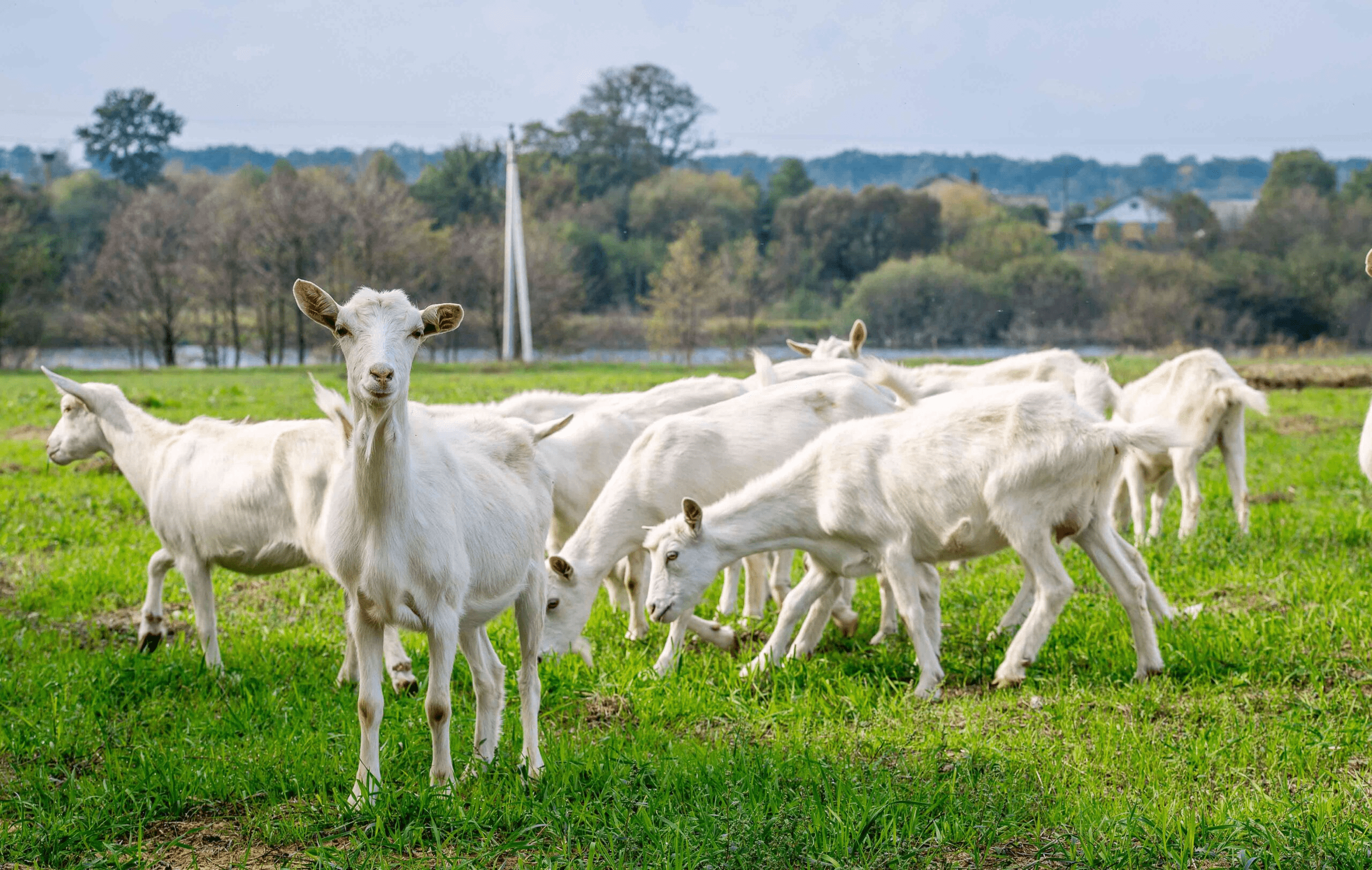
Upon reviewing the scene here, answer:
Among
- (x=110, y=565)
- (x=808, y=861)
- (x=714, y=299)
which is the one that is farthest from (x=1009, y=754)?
(x=714, y=299)

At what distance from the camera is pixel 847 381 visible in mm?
7816

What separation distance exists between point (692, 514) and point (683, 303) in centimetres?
4128

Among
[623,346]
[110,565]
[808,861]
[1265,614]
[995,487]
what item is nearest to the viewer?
[808,861]

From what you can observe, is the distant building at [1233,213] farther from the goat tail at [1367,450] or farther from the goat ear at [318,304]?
the goat ear at [318,304]

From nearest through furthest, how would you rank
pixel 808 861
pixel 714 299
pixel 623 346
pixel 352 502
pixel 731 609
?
pixel 808 861 → pixel 352 502 → pixel 731 609 → pixel 714 299 → pixel 623 346

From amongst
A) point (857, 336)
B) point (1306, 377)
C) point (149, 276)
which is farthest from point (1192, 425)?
point (149, 276)

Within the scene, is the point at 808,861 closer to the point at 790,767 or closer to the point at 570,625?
the point at 790,767

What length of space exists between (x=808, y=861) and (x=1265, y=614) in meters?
3.87

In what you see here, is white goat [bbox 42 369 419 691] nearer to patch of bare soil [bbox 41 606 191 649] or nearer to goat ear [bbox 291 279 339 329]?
patch of bare soil [bbox 41 606 191 649]

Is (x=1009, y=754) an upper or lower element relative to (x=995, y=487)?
lower

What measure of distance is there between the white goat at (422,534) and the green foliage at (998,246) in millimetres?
48718

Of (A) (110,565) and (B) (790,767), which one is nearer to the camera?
(B) (790,767)

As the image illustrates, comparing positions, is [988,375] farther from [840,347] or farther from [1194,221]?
[1194,221]

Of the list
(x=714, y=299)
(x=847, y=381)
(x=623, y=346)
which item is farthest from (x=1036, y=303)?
(x=847, y=381)
